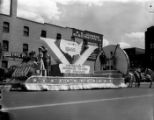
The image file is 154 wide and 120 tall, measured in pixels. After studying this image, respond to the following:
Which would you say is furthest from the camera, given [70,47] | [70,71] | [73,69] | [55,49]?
[70,47]

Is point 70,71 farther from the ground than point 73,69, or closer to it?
Result: closer to it

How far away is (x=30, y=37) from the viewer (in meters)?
32.3

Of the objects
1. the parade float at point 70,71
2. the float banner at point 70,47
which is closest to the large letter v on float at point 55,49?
the parade float at point 70,71

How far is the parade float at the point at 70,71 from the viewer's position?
13.5m

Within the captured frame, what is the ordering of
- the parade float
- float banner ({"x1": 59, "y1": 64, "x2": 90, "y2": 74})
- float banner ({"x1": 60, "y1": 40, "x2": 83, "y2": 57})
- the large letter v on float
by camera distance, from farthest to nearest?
1. float banner ({"x1": 60, "y1": 40, "x2": 83, "y2": 57})
2. the large letter v on float
3. float banner ({"x1": 59, "y1": 64, "x2": 90, "y2": 74})
4. the parade float

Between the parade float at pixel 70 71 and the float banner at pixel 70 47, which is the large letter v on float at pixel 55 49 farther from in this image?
the float banner at pixel 70 47

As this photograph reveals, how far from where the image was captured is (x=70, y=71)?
16.0m

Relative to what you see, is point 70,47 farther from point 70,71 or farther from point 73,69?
point 70,71

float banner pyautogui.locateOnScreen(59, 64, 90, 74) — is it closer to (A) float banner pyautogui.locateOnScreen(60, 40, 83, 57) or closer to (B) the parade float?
(B) the parade float

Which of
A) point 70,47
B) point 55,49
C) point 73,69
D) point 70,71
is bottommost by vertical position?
point 70,71

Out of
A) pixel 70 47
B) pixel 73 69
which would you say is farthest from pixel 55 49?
pixel 73 69

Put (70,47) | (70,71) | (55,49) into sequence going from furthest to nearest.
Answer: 1. (70,47)
2. (55,49)
3. (70,71)

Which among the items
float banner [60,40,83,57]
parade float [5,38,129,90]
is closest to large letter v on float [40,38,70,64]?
parade float [5,38,129,90]

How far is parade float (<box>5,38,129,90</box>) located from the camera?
1355cm
